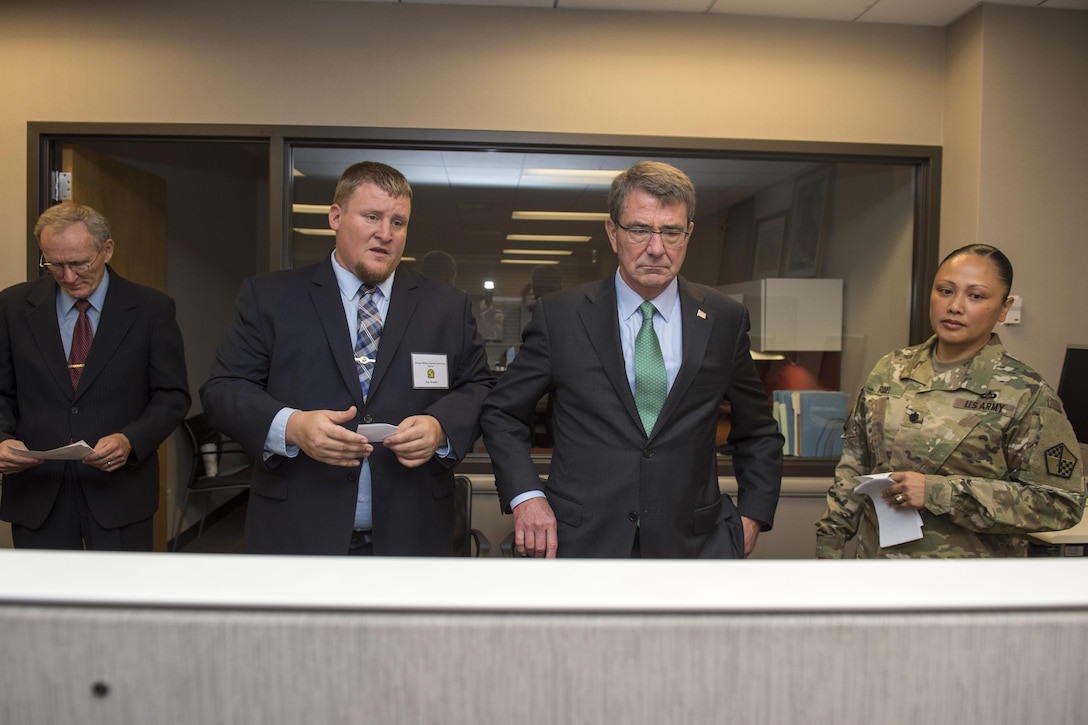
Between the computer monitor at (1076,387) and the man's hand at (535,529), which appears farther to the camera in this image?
the computer monitor at (1076,387)

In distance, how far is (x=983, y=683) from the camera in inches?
19.6

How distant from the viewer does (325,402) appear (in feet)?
6.34

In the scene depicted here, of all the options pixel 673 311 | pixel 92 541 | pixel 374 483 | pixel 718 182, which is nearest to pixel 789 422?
pixel 718 182

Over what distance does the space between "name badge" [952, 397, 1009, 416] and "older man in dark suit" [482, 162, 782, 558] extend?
0.64m

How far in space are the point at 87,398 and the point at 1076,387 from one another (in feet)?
13.2

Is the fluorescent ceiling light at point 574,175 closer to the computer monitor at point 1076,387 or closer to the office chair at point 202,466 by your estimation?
the computer monitor at point 1076,387

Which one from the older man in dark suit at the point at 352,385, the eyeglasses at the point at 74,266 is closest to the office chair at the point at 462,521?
the older man in dark suit at the point at 352,385

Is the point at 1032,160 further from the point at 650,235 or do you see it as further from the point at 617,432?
the point at 617,432

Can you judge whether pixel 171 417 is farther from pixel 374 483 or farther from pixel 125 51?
pixel 125 51

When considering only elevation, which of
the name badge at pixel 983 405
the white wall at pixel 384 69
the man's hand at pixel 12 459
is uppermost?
the white wall at pixel 384 69

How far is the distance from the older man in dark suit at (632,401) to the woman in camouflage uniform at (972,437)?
55 centimetres

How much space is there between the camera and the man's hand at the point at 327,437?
1.69m

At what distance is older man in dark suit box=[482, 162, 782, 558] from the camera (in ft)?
5.74

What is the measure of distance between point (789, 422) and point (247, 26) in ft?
10.9
